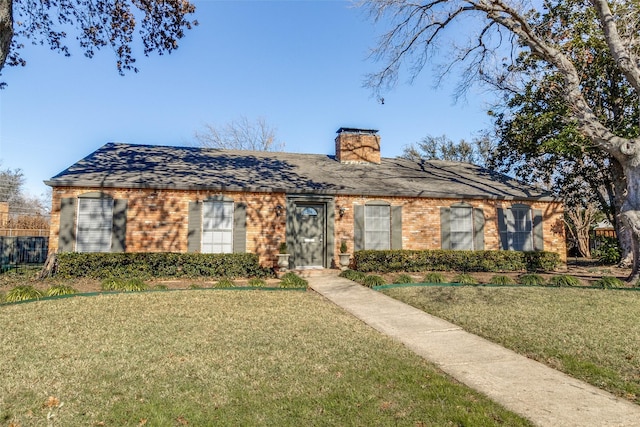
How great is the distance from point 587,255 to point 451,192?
50.7 feet

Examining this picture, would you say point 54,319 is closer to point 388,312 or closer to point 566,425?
point 388,312

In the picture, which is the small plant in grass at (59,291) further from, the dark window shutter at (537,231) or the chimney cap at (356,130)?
the dark window shutter at (537,231)

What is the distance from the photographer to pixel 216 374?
4082 millimetres

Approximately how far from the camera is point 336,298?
28.9 ft

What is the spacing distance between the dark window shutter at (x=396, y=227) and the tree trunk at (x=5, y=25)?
1138 cm

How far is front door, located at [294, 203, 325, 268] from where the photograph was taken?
13391mm

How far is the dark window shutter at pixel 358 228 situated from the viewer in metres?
13.7

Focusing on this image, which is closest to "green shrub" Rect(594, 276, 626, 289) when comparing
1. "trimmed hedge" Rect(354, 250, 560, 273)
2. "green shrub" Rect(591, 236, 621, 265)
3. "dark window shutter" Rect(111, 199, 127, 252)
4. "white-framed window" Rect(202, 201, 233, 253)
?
"trimmed hedge" Rect(354, 250, 560, 273)

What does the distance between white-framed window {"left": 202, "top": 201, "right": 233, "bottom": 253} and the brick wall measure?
41cm

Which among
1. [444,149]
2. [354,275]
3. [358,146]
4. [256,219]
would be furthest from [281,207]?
[444,149]

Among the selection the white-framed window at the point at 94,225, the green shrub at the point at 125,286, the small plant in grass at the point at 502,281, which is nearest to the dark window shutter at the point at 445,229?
the small plant in grass at the point at 502,281

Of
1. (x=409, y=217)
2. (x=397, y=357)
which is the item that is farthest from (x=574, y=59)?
(x=397, y=357)

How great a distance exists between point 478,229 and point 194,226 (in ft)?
34.3

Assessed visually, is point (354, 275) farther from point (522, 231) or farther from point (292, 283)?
point (522, 231)
